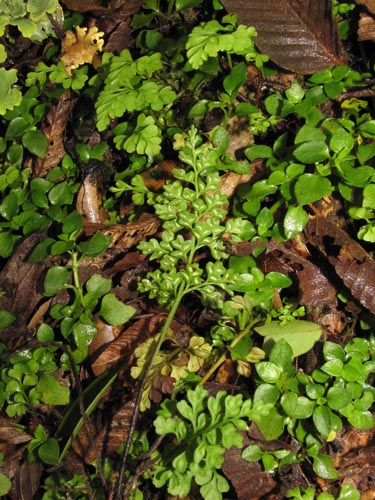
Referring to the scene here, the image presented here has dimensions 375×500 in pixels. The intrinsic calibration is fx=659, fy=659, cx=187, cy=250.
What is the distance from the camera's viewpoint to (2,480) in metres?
2.33

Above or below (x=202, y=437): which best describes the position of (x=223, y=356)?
below

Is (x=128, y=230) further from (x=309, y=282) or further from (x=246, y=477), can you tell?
(x=246, y=477)

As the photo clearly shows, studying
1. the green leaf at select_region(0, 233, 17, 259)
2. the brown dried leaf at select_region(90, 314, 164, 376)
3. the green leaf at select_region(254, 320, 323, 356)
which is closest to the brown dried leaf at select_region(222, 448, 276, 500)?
the green leaf at select_region(254, 320, 323, 356)

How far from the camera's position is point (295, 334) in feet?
7.84

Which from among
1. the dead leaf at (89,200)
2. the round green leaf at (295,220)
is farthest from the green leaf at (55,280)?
the round green leaf at (295,220)

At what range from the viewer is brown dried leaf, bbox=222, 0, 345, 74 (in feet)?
9.45

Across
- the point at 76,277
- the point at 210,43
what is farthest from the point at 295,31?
the point at 76,277

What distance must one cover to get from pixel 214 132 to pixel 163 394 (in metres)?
1.06

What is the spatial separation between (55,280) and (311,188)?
101 cm

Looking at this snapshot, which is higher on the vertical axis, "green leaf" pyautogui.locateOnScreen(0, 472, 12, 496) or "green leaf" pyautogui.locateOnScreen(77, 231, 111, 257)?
"green leaf" pyautogui.locateOnScreen(77, 231, 111, 257)

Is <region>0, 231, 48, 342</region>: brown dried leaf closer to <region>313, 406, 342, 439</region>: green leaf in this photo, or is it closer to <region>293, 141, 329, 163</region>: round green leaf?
<region>293, 141, 329, 163</region>: round green leaf

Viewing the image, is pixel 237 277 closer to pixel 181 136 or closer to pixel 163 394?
pixel 163 394

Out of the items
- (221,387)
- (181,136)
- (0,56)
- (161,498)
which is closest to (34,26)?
(0,56)

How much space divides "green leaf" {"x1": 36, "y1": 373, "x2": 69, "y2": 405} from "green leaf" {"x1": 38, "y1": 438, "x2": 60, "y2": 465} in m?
0.15
